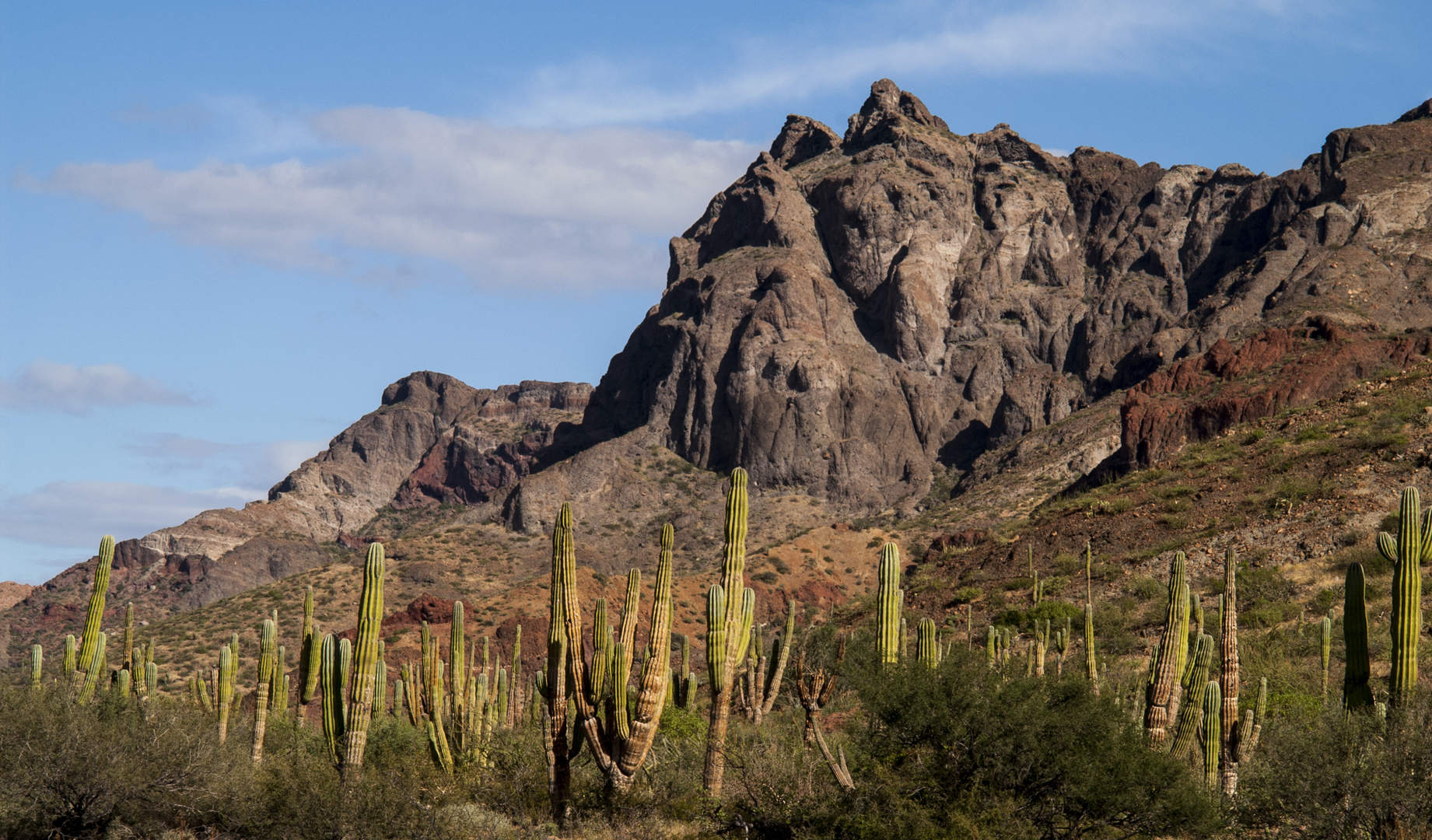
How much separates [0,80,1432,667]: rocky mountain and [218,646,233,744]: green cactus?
52698 millimetres

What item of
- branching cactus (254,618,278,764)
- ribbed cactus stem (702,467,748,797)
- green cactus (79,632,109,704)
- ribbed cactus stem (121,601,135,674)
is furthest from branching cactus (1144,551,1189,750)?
ribbed cactus stem (121,601,135,674)

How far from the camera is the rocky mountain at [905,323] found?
90500 mm

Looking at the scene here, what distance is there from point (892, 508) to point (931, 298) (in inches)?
909

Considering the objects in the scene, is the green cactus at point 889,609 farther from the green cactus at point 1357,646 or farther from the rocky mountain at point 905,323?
the rocky mountain at point 905,323

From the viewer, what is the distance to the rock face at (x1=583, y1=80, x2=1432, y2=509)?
99688 mm

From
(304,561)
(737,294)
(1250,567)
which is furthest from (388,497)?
(1250,567)

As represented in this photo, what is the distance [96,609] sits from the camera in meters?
22.6

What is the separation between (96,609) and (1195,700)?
1863 cm

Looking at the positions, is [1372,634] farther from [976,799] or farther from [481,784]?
[481,784]

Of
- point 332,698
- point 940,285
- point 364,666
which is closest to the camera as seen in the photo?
point 364,666

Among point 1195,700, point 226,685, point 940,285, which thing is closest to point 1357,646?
point 1195,700

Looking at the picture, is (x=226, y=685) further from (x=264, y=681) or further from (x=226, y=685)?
(x=264, y=681)

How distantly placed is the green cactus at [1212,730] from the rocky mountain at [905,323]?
189ft

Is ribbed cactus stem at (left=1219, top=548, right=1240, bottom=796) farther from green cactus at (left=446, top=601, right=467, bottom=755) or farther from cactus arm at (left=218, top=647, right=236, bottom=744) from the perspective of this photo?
cactus arm at (left=218, top=647, right=236, bottom=744)
